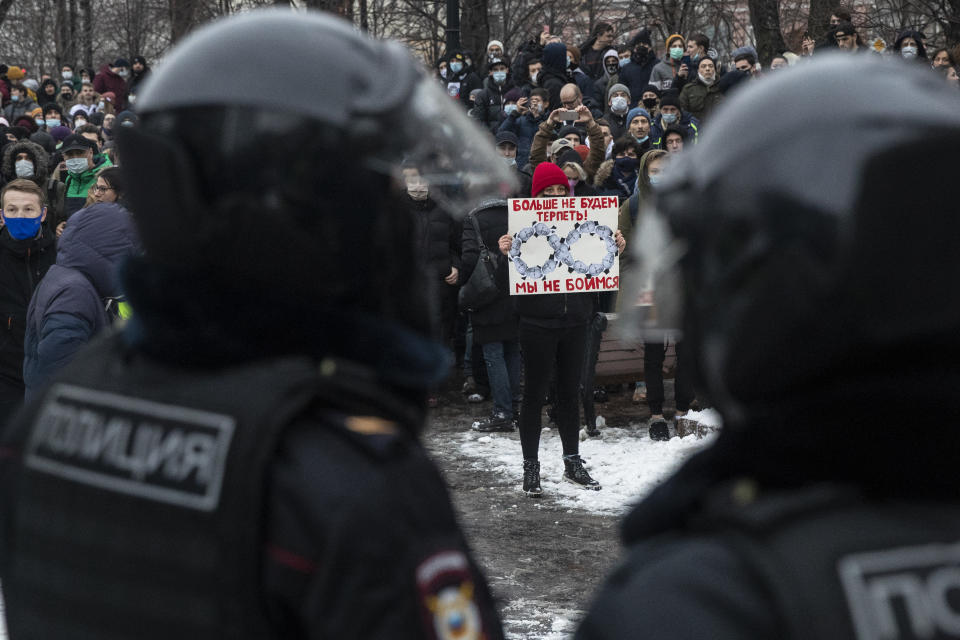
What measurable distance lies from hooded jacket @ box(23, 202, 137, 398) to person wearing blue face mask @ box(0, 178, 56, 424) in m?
0.66

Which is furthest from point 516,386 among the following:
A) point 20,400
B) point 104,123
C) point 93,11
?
point 93,11

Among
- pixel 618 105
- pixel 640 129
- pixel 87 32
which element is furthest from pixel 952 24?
pixel 87 32

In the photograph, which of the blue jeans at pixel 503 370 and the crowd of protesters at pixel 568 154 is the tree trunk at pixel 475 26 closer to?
the crowd of protesters at pixel 568 154

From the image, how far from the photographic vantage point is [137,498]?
144cm

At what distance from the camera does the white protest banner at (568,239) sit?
7.42 m

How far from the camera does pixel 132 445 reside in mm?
1473

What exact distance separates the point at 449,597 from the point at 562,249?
Answer: 635cm

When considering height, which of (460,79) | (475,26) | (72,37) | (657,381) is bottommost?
(657,381)

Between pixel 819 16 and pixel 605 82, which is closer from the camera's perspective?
pixel 605 82

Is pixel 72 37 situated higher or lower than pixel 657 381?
higher

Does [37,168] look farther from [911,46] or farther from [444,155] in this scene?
[444,155]

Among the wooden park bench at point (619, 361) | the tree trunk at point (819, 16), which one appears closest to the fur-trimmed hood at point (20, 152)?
the wooden park bench at point (619, 361)

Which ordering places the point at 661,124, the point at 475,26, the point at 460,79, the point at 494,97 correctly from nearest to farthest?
the point at 661,124, the point at 494,97, the point at 460,79, the point at 475,26

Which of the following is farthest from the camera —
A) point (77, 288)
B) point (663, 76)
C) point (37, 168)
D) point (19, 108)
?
point (19, 108)
